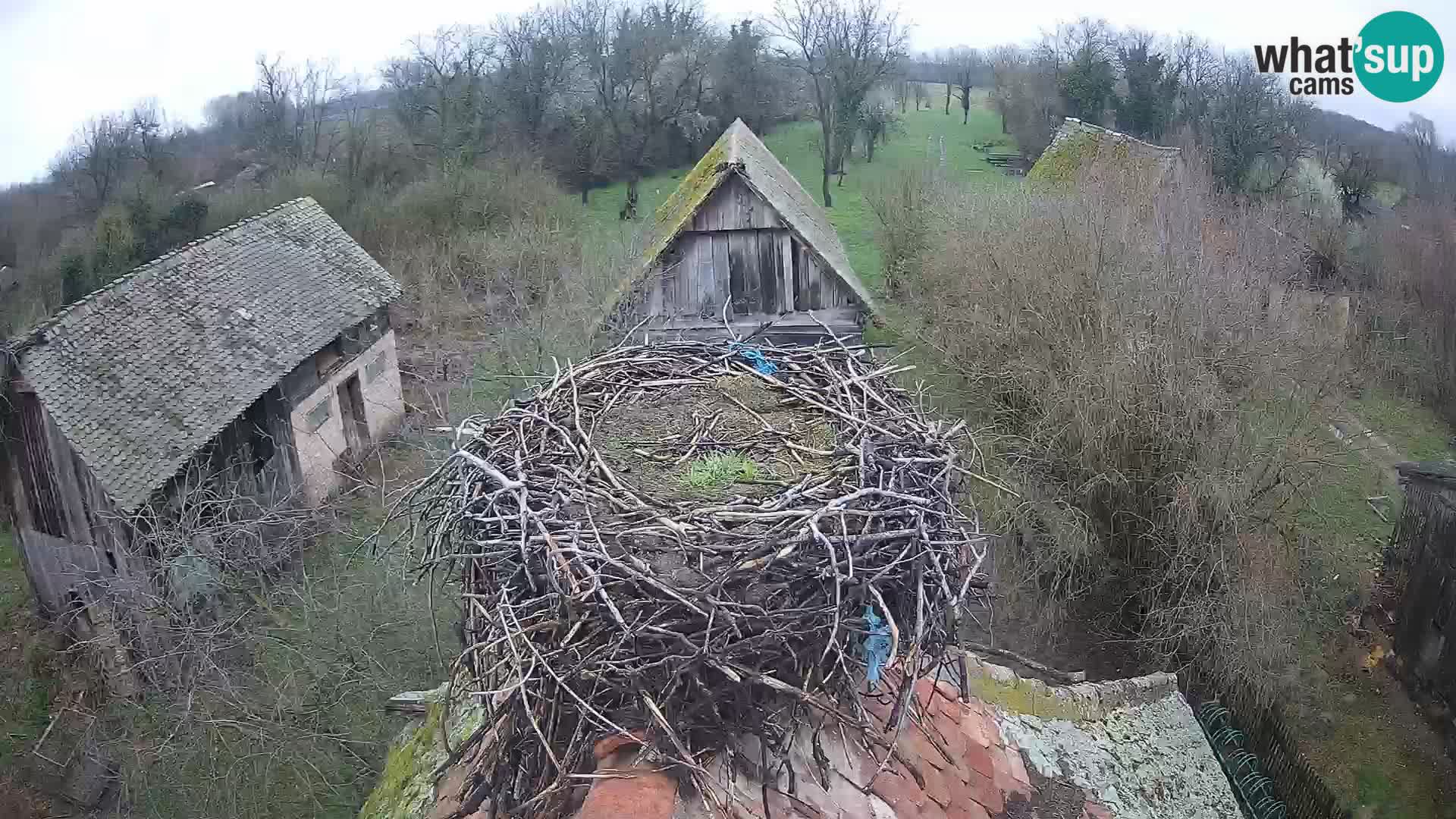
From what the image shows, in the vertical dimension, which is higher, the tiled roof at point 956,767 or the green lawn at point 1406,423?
the tiled roof at point 956,767

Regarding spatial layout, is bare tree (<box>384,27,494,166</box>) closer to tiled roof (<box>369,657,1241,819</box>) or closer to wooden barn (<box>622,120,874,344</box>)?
wooden barn (<box>622,120,874,344</box>)

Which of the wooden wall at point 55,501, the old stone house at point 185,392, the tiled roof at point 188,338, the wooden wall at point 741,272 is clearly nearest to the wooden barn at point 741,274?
the wooden wall at point 741,272

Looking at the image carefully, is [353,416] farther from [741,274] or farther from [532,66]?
[532,66]

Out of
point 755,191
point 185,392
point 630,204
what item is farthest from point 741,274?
point 630,204

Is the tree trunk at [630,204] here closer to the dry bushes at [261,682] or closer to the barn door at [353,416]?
the barn door at [353,416]

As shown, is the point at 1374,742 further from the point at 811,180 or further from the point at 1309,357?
the point at 811,180

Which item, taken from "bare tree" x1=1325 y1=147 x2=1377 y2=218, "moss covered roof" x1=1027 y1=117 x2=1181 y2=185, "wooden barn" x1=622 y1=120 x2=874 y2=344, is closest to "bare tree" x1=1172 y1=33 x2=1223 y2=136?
"bare tree" x1=1325 y1=147 x2=1377 y2=218
